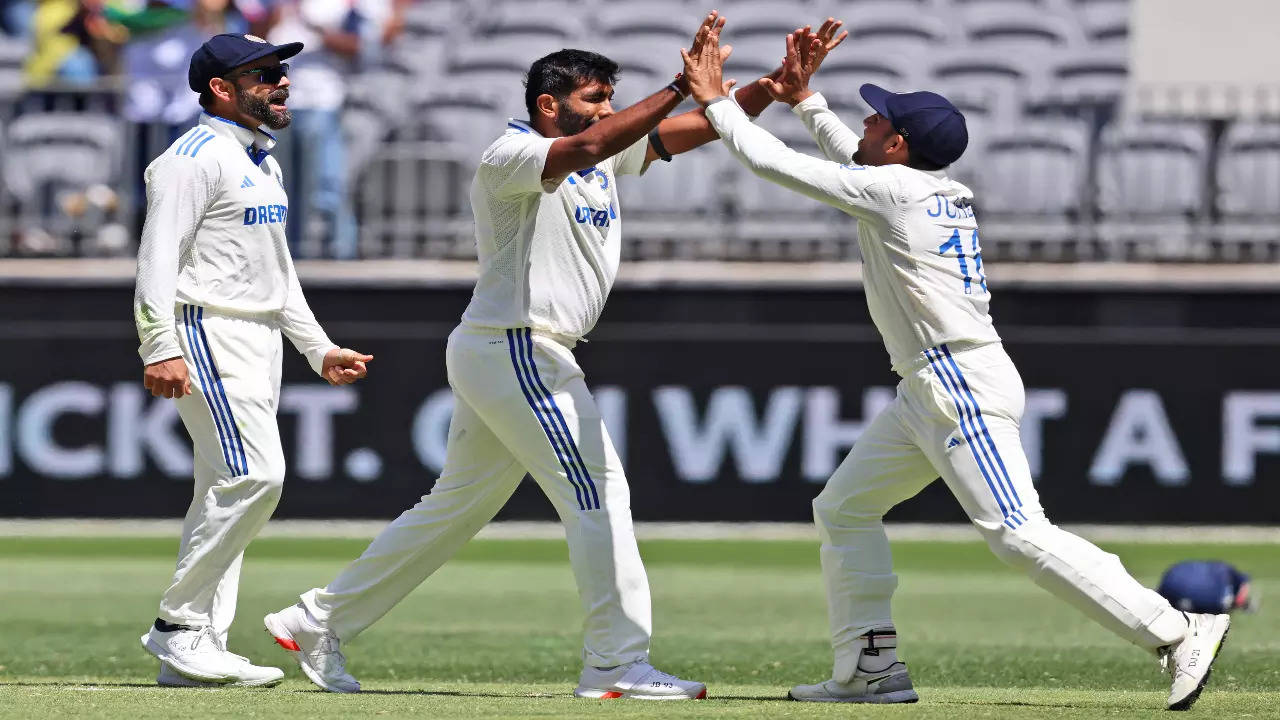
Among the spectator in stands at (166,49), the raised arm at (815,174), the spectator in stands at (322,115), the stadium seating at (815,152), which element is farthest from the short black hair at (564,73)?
the spectator in stands at (166,49)

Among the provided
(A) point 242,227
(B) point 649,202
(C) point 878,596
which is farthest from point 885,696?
(B) point 649,202

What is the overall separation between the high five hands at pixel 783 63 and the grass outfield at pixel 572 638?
183 centimetres

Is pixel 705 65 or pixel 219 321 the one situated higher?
pixel 705 65

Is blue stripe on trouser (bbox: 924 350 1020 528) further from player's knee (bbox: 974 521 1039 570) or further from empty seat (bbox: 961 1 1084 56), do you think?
empty seat (bbox: 961 1 1084 56)

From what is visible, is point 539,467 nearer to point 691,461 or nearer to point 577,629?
point 577,629

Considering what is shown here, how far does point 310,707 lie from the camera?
5223 millimetres

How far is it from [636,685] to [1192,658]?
1.57 m

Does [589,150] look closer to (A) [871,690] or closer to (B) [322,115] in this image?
(A) [871,690]

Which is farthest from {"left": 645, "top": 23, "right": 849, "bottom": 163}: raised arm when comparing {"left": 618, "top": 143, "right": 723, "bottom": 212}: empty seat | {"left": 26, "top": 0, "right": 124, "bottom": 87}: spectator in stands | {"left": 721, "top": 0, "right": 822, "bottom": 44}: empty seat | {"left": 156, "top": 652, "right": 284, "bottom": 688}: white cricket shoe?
{"left": 26, "top": 0, "right": 124, "bottom": 87}: spectator in stands

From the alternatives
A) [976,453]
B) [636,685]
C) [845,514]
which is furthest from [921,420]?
[636,685]

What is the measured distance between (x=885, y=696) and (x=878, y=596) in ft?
0.98

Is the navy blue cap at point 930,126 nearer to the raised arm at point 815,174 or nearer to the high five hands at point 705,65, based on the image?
the raised arm at point 815,174

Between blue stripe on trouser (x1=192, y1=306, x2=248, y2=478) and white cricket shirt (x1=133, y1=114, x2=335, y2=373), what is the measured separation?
73 millimetres

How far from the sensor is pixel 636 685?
551 cm
